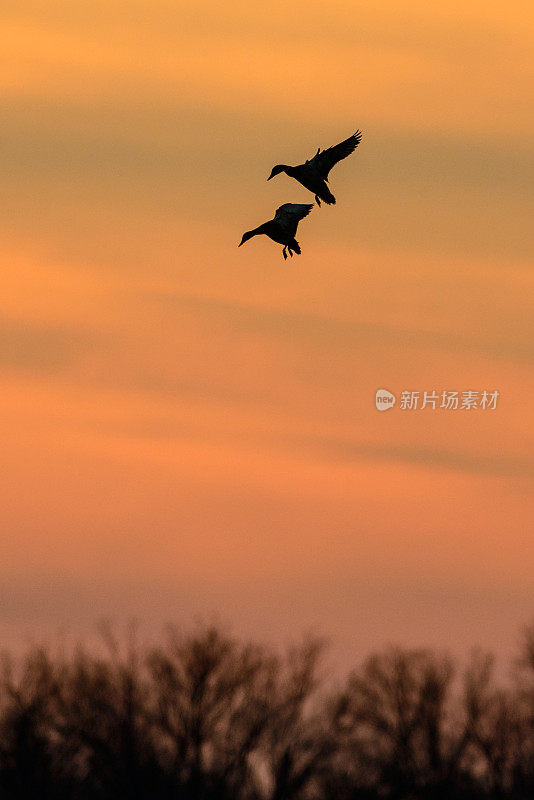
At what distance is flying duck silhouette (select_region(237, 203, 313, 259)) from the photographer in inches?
1113

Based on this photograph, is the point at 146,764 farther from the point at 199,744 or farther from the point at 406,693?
the point at 406,693

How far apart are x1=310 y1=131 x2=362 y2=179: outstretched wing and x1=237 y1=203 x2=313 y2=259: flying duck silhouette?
62.6 inches

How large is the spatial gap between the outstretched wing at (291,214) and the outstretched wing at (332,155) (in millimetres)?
1321

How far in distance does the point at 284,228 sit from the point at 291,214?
0.46 m

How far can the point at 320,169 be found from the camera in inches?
1201

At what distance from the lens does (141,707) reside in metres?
74.2

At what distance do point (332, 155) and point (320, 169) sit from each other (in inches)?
29.5

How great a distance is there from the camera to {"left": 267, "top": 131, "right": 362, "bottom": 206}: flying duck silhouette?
97.4 feet

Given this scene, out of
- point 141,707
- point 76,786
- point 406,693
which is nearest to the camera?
point 76,786

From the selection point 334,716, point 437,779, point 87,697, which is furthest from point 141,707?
point 437,779

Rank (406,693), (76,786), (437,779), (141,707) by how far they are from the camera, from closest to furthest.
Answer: (76,786)
(141,707)
(437,779)
(406,693)

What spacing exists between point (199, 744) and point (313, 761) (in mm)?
3899

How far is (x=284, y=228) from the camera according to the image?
28547 mm

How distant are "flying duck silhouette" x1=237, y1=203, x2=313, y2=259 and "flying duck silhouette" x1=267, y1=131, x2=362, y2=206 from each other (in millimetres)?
477
